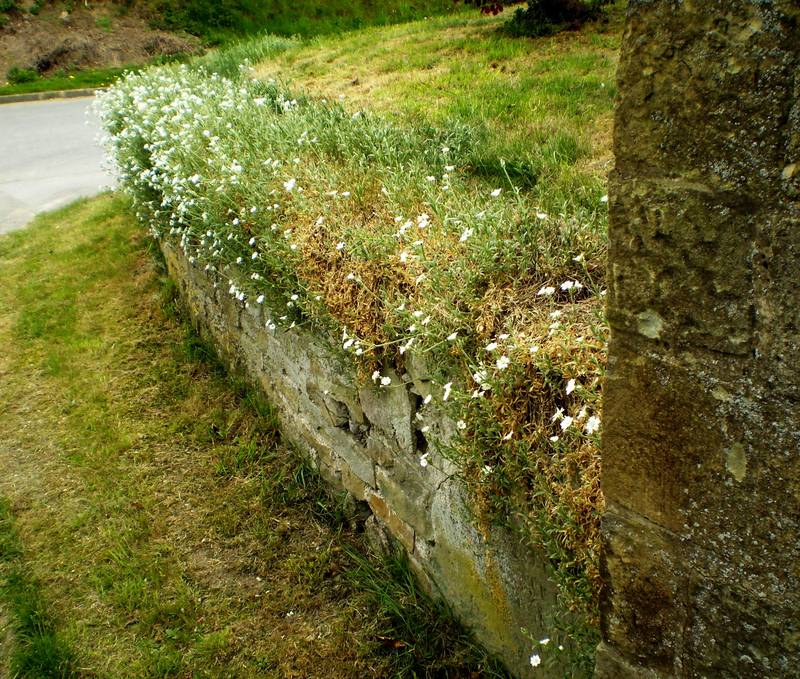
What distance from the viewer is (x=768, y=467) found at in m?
1.23

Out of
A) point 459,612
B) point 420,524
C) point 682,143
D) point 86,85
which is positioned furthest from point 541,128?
point 86,85

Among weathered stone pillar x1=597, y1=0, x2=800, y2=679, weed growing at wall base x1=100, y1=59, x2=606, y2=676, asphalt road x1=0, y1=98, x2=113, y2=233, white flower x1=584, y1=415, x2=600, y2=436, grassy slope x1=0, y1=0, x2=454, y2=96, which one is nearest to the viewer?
weathered stone pillar x1=597, y1=0, x2=800, y2=679

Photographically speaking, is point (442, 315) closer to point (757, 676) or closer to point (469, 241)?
point (469, 241)

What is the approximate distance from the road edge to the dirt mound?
69.1 inches

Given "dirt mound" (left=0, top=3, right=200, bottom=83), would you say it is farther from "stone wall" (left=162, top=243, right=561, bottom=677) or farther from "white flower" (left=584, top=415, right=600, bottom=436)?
"white flower" (left=584, top=415, right=600, bottom=436)

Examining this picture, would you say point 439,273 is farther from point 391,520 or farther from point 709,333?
point 709,333

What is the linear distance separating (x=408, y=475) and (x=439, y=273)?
0.92m

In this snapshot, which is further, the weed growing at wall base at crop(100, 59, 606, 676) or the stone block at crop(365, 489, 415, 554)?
the stone block at crop(365, 489, 415, 554)

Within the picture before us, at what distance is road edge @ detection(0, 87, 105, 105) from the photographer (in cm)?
1514

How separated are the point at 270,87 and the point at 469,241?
412 centimetres

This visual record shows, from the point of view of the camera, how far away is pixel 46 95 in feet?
50.4

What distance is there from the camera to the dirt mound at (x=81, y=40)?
17078mm

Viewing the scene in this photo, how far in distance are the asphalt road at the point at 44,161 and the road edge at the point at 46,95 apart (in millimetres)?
1066

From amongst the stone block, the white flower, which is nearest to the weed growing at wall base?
the white flower
